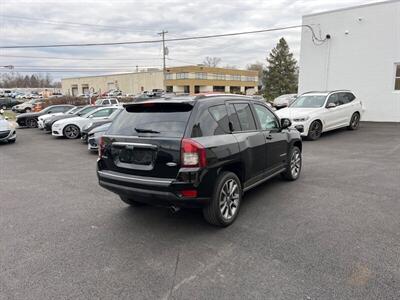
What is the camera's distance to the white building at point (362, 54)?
15.2 metres

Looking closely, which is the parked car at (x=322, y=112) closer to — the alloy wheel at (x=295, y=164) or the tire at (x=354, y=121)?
the tire at (x=354, y=121)

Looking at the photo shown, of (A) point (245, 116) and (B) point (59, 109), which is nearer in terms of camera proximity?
Result: (A) point (245, 116)

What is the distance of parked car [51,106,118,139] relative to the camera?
13789 millimetres

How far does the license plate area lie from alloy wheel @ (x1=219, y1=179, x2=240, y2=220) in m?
1.04

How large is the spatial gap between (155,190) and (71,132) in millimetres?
11891

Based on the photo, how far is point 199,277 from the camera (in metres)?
3.00

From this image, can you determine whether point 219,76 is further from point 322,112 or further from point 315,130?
point 315,130

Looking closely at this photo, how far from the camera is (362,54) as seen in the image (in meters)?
16.0

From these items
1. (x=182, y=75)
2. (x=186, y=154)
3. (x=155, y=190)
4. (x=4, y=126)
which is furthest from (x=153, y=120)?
(x=182, y=75)

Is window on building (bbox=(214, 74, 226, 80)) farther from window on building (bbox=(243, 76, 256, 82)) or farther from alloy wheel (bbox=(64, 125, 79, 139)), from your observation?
alloy wheel (bbox=(64, 125, 79, 139))

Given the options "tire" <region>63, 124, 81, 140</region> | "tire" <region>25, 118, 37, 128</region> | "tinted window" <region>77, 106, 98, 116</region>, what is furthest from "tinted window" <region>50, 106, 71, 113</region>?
"tire" <region>63, 124, 81, 140</region>

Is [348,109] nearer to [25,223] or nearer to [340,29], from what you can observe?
[340,29]

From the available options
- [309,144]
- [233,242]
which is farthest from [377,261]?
[309,144]

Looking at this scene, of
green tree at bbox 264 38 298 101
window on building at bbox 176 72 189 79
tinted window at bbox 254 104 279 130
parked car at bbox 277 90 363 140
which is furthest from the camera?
window on building at bbox 176 72 189 79
